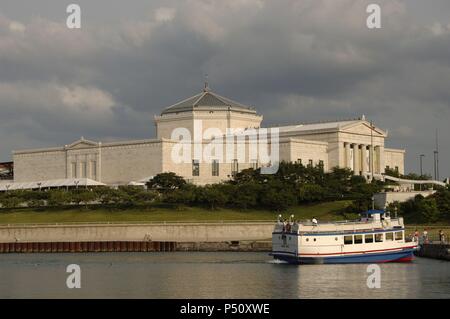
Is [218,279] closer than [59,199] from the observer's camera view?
Yes

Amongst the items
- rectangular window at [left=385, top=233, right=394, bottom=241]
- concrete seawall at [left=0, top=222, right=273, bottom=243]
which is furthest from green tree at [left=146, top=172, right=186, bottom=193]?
rectangular window at [left=385, top=233, right=394, bottom=241]

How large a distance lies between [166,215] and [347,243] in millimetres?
71107

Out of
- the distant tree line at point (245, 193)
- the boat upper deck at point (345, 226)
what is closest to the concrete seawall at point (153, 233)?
the distant tree line at point (245, 193)

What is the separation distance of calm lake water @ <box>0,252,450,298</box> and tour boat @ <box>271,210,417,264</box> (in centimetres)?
166

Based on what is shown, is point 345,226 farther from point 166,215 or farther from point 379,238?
point 166,215

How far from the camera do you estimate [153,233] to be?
6073 inches

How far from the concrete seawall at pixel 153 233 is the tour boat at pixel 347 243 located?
146ft

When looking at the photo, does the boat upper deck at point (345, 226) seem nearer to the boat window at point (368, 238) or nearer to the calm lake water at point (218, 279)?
the boat window at point (368, 238)

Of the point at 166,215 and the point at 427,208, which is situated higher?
the point at 427,208

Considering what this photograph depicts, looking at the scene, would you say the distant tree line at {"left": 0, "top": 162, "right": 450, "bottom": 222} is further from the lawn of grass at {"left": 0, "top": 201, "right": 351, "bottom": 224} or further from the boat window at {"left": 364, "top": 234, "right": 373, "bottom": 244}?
the boat window at {"left": 364, "top": 234, "right": 373, "bottom": 244}

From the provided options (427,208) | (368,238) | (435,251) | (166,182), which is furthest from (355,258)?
(166,182)

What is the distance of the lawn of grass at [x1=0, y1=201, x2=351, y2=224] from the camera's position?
6708 inches

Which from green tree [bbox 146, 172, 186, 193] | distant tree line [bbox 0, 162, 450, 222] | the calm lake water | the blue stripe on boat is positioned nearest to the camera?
the calm lake water

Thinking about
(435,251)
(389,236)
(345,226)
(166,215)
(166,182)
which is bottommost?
(435,251)
